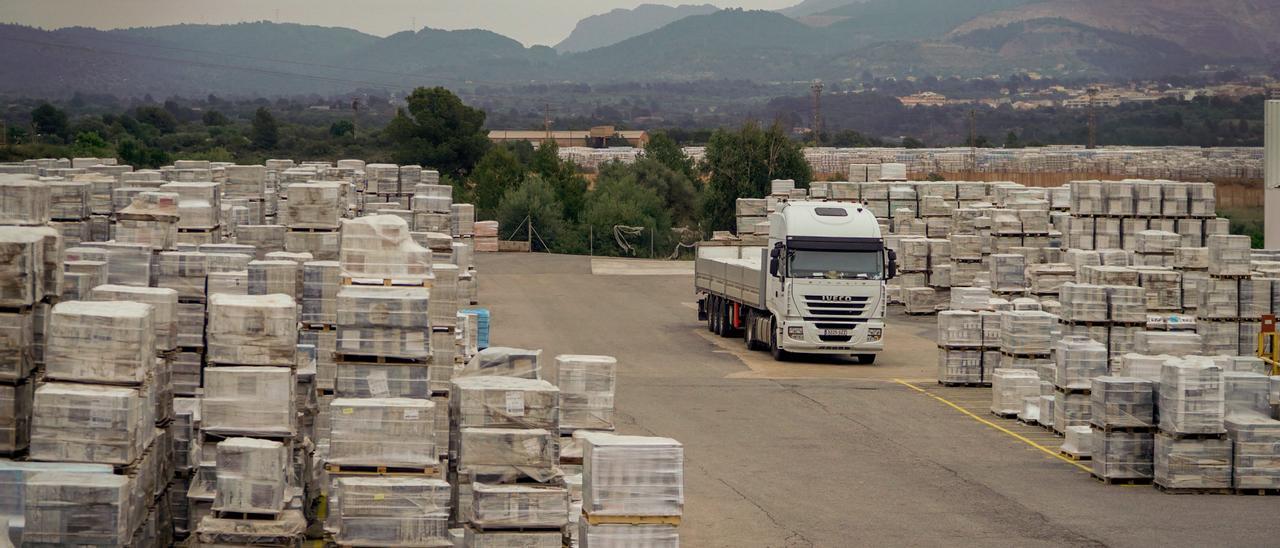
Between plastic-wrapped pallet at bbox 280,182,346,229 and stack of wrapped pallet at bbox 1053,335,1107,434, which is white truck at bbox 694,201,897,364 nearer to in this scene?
stack of wrapped pallet at bbox 1053,335,1107,434

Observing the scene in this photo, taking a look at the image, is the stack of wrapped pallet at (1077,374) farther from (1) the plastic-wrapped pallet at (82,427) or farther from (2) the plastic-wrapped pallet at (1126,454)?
(1) the plastic-wrapped pallet at (82,427)

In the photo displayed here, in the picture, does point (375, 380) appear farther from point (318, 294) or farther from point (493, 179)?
point (493, 179)

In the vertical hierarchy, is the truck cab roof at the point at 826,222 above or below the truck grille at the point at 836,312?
above

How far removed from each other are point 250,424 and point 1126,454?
12.4m

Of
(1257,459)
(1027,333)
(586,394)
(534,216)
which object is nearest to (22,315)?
(586,394)

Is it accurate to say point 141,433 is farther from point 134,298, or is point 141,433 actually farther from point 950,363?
point 950,363

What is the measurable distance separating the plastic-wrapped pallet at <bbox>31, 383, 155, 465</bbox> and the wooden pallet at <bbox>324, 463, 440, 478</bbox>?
2.02 meters

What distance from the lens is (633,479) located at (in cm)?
1591

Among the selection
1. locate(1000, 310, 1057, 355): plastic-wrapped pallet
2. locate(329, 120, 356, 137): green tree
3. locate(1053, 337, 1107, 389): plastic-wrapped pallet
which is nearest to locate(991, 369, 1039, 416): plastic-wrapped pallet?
locate(1000, 310, 1057, 355): plastic-wrapped pallet

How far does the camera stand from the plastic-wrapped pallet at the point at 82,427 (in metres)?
15.6

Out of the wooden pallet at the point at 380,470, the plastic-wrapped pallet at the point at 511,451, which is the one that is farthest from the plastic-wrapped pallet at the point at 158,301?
the plastic-wrapped pallet at the point at 511,451

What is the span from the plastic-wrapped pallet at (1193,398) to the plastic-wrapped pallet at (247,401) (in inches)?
469

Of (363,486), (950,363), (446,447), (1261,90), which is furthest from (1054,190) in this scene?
(1261,90)

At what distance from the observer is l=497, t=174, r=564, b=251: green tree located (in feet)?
234
